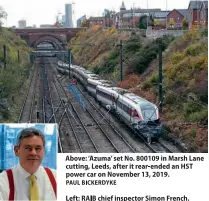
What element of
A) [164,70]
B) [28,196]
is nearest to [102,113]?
[164,70]

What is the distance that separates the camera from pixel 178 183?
4621 mm

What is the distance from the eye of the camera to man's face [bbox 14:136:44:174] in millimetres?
3805

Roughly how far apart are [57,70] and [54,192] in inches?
722

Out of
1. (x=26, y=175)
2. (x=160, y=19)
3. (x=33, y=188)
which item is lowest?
(x=33, y=188)

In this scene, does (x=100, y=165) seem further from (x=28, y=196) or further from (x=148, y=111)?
(x=148, y=111)

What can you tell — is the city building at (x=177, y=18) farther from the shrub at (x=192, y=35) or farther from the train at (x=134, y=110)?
the train at (x=134, y=110)

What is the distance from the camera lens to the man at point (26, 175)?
382 centimetres

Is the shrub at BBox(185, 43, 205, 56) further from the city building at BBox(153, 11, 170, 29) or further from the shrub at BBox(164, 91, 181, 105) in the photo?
the shrub at BBox(164, 91, 181, 105)

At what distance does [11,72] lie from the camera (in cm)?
1260

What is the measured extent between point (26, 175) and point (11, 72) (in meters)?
8.99

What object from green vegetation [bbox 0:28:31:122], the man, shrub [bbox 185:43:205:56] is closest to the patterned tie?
the man

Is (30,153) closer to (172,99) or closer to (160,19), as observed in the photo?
(172,99)

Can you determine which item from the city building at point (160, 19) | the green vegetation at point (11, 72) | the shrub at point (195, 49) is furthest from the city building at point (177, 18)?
the green vegetation at point (11, 72)

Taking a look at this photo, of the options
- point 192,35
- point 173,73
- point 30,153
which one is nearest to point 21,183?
point 30,153
